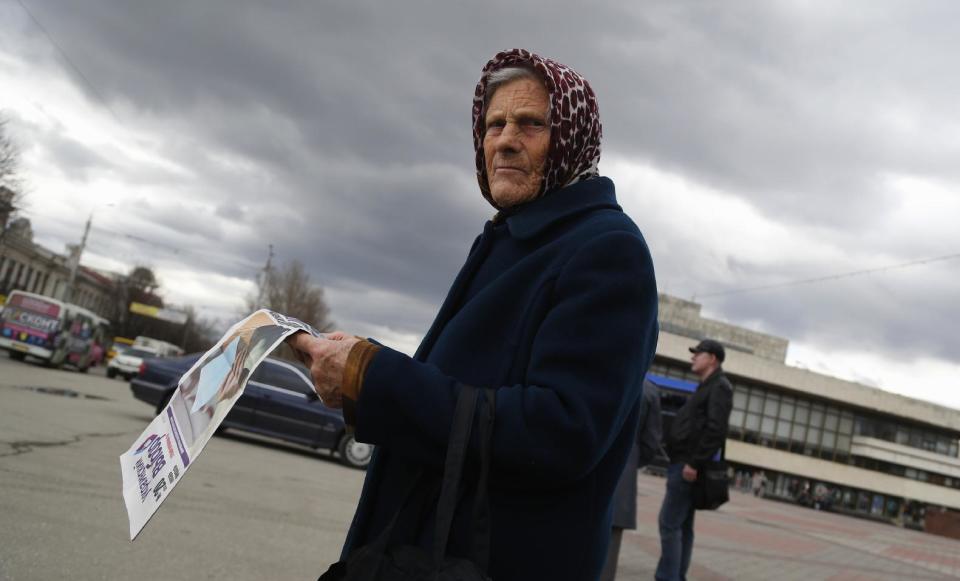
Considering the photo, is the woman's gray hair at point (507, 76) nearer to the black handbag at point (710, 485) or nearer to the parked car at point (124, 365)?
the black handbag at point (710, 485)

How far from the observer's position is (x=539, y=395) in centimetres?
129

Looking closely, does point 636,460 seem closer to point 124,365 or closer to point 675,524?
point 675,524

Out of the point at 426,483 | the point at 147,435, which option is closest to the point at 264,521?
the point at 147,435

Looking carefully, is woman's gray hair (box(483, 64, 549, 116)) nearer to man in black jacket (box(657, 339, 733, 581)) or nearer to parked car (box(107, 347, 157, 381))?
man in black jacket (box(657, 339, 733, 581))

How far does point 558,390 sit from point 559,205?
0.47 meters

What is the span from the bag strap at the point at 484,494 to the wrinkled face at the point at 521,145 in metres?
0.53

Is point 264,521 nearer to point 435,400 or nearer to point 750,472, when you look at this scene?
point 435,400

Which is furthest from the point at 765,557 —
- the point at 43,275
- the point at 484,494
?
the point at 43,275

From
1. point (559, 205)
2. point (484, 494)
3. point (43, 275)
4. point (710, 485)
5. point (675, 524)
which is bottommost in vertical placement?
point (675, 524)

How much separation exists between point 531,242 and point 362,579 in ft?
2.44

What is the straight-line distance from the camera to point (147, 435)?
5.57ft

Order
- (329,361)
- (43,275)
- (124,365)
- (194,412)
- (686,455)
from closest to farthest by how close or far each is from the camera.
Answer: (329,361)
(194,412)
(686,455)
(124,365)
(43,275)

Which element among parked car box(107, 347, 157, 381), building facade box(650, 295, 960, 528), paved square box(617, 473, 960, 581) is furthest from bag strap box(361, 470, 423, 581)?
building facade box(650, 295, 960, 528)

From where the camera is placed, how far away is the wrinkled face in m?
1.67
